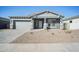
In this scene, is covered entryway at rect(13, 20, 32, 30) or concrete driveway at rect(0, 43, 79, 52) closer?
concrete driveway at rect(0, 43, 79, 52)

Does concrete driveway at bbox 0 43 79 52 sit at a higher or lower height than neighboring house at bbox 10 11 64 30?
lower

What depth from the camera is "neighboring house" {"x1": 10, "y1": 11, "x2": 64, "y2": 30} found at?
493 cm

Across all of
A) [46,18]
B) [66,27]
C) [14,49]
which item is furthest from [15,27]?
[66,27]

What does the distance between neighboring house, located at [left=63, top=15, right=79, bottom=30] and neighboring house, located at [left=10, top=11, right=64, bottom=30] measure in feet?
0.71

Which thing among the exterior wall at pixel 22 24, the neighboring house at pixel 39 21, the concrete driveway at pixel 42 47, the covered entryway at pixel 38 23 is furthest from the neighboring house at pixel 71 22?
the exterior wall at pixel 22 24

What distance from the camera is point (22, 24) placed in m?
5.06

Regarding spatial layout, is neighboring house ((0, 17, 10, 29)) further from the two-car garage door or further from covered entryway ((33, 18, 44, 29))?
covered entryway ((33, 18, 44, 29))

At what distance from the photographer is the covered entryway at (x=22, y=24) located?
5012 mm

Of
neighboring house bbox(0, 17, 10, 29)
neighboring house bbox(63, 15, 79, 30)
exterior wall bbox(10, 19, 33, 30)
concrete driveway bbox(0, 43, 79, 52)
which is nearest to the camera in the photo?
concrete driveway bbox(0, 43, 79, 52)

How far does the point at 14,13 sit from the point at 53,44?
6.11 feet

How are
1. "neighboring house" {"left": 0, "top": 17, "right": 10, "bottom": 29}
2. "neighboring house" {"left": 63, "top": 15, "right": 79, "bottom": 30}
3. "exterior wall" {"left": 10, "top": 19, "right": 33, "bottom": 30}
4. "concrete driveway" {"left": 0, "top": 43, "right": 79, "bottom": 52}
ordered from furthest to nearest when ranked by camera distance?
"exterior wall" {"left": 10, "top": 19, "right": 33, "bottom": 30}
"neighboring house" {"left": 63, "top": 15, "right": 79, "bottom": 30}
"neighboring house" {"left": 0, "top": 17, "right": 10, "bottom": 29}
"concrete driveway" {"left": 0, "top": 43, "right": 79, "bottom": 52}

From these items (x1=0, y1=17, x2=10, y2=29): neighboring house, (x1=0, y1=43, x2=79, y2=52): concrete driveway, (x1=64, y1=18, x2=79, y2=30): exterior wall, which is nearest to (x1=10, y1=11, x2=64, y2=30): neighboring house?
(x1=0, y1=17, x2=10, y2=29): neighboring house

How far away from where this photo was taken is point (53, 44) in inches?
195

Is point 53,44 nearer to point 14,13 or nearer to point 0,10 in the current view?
Answer: point 14,13
